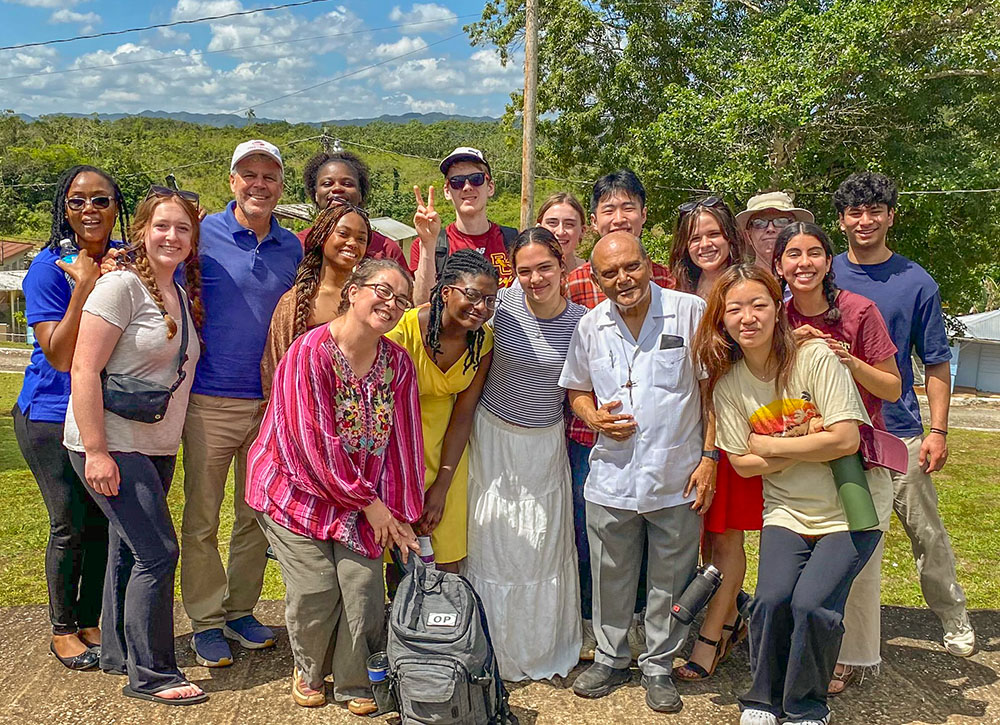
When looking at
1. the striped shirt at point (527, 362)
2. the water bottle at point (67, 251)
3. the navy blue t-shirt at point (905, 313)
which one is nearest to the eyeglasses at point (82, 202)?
the water bottle at point (67, 251)

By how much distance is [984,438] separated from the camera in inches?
525

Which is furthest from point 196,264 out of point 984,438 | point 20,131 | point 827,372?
point 20,131

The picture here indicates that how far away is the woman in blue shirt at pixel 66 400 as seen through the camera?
3.42m

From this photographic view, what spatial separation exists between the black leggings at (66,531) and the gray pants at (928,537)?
371 cm

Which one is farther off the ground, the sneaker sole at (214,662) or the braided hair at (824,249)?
the braided hair at (824,249)

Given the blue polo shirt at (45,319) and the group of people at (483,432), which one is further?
the blue polo shirt at (45,319)

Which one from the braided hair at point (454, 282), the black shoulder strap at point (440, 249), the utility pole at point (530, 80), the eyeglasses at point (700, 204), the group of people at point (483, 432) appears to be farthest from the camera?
the utility pole at point (530, 80)

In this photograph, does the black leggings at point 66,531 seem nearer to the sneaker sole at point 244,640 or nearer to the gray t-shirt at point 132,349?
the gray t-shirt at point 132,349

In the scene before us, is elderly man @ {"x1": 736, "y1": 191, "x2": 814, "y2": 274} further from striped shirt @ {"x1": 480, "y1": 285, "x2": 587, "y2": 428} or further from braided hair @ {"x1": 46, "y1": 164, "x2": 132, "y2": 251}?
braided hair @ {"x1": 46, "y1": 164, "x2": 132, "y2": 251}

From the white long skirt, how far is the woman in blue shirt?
67.3 inches

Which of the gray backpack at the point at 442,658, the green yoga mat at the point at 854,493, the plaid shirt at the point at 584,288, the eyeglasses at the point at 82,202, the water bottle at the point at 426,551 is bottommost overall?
the gray backpack at the point at 442,658

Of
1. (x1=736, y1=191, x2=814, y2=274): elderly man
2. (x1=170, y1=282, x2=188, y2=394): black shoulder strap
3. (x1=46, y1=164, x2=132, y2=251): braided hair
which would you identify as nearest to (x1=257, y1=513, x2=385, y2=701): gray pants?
(x1=170, y1=282, x2=188, y2=394): black shoulder strap

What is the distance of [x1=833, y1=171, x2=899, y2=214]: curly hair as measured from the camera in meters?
3.92

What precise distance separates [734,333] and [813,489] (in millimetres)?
687
